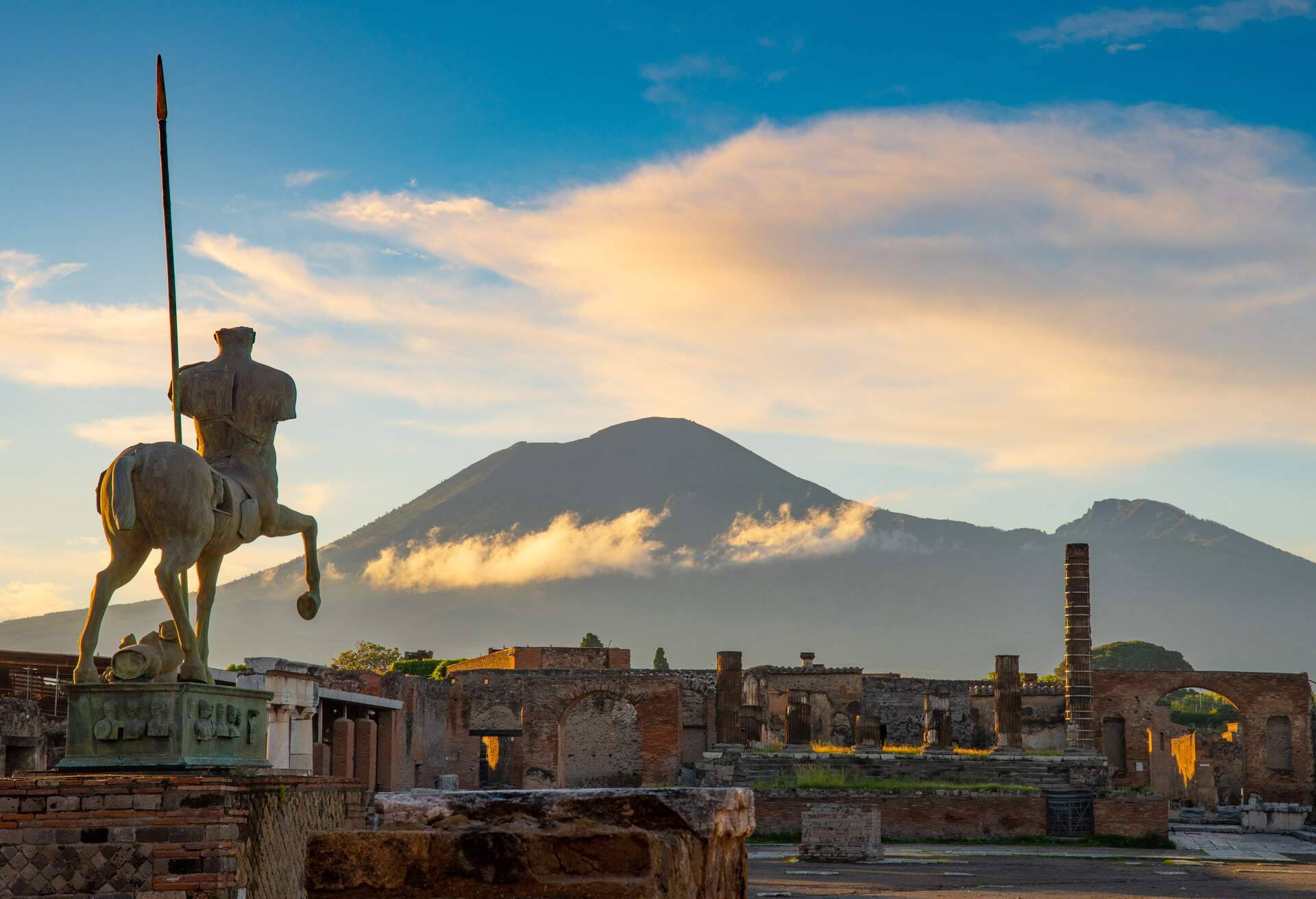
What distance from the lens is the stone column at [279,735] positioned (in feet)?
62.4

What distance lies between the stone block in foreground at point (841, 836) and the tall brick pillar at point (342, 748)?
777cm

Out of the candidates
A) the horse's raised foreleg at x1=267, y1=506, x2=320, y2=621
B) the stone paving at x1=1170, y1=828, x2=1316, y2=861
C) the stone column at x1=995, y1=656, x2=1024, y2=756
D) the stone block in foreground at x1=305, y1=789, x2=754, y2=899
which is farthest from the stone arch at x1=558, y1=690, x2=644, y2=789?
the stone block in foreground at x1=305, y1=789, x2=754, y2=899

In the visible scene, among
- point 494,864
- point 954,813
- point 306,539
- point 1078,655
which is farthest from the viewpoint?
point 1078,655

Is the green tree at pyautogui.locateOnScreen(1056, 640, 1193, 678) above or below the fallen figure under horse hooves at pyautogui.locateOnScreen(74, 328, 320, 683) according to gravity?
below

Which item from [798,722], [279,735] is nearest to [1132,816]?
[798,722]

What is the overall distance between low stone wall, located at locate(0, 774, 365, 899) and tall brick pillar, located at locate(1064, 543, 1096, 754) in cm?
3651

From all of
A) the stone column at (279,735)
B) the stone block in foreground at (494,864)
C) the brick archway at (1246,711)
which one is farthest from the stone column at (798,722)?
the stone block in foreground at (494,864)

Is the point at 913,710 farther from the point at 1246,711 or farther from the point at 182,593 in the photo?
the point at 182,593

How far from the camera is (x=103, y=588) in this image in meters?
7.50

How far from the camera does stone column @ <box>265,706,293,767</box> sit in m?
19.0

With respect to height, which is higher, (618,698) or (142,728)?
(142,728)

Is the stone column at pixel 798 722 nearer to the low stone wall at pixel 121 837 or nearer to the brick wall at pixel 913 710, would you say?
the brick wall at pixel 913 710

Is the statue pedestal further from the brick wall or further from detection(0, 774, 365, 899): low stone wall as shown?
the brick wall

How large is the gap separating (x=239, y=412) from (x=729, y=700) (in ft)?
110
